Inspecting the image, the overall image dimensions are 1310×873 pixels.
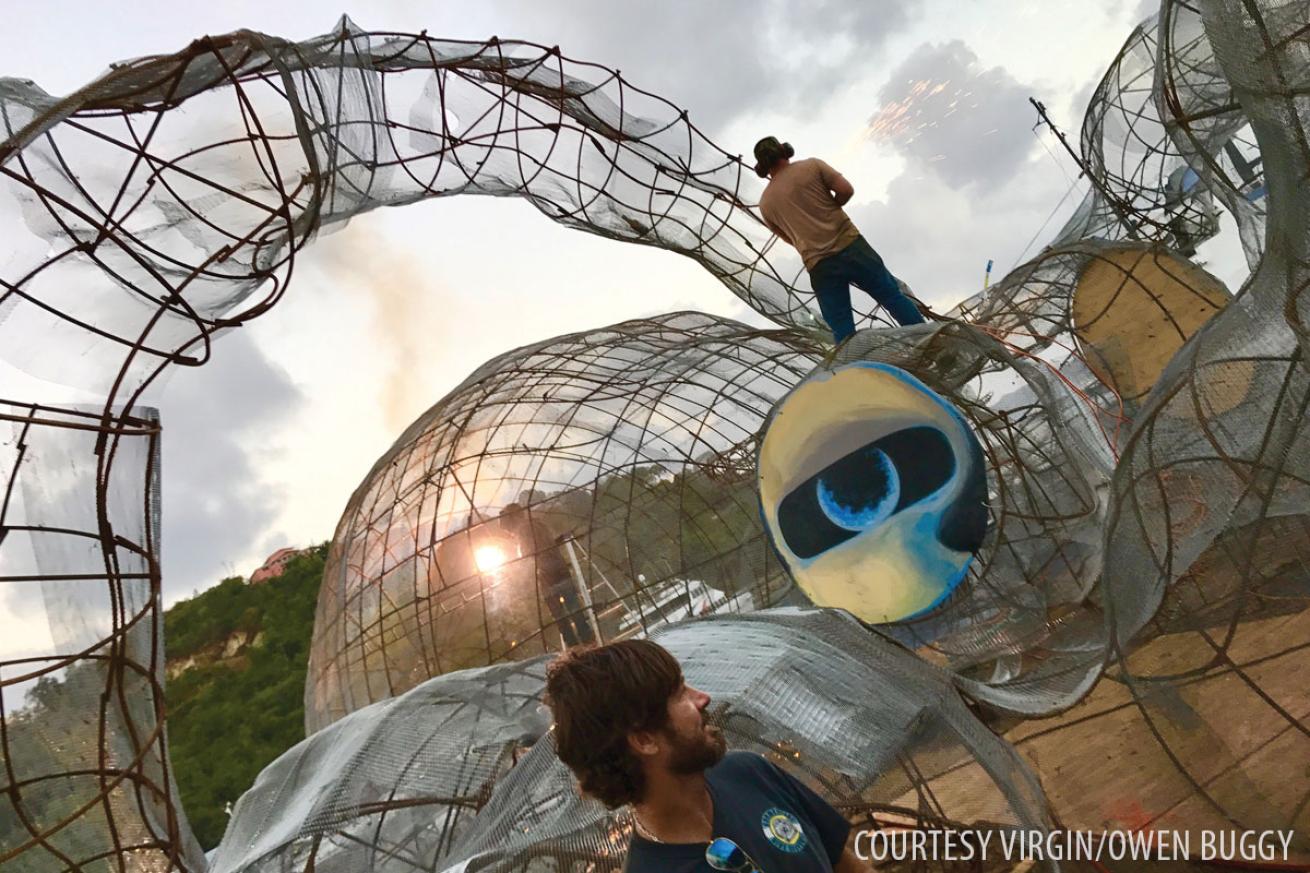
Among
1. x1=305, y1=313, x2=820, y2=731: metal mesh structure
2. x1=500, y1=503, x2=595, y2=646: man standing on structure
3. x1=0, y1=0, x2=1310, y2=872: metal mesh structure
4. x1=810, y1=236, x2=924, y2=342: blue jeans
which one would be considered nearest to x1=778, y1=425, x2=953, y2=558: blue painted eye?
x1=0, y1=0, x2=1310, y2=872: metal mesh structure

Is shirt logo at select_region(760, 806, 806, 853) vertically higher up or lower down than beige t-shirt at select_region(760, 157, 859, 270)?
lower down

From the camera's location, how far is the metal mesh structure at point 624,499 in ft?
8.08

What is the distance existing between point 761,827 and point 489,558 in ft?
12.0

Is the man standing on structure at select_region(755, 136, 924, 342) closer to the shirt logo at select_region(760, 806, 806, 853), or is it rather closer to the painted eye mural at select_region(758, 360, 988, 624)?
the painted eye mural at select_region(758, 360, 988, 624)

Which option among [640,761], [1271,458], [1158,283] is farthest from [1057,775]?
[1158,283]

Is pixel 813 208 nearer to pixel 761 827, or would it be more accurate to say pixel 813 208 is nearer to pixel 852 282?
pixel 852 282

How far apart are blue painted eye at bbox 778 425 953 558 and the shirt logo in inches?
89.0

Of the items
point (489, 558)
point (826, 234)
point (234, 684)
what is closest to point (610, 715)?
point (826, 234)

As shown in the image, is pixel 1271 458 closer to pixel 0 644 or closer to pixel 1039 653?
pixel 1039 653

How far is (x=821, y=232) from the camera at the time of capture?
4.44 m

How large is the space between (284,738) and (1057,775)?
995cm

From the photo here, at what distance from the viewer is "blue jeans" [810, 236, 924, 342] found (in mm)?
4430

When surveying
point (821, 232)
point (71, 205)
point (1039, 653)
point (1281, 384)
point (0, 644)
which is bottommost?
point (1039, 653)

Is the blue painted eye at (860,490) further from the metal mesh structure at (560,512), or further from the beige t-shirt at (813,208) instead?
the beige t-shirt at (813,208)
